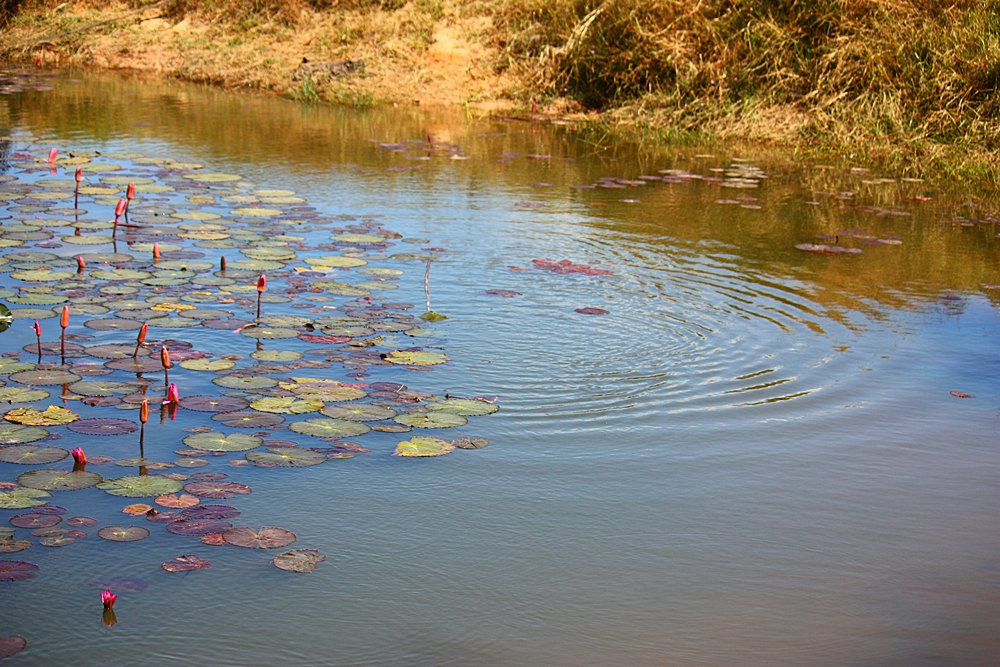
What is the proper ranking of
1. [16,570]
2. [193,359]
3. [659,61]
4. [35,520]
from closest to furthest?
[16,570]
[35,520]
[193,359]
[659,61]

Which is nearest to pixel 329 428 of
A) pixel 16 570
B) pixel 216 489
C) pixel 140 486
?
pixel 216 489

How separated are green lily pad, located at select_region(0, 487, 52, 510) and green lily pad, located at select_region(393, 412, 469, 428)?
3.82ft

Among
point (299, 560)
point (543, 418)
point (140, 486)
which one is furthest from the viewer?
point (543, 418)

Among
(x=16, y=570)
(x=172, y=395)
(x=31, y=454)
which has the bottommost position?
(x=16, y=570)

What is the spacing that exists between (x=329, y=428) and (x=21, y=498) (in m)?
0.98

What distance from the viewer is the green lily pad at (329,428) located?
3.94 meters

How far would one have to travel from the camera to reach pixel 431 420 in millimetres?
4117

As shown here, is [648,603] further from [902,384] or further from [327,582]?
[902,384]

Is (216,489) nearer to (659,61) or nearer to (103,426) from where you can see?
(103,426)

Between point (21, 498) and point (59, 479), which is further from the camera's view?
point (59, 479)

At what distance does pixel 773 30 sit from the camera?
11078 mm

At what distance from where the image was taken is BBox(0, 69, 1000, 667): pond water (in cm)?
296

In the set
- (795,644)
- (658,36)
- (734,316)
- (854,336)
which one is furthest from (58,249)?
(658,36)

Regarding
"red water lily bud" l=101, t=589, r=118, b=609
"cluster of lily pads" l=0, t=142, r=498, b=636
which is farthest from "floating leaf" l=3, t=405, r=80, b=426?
"red water lily bud" l=101, t=589, r=118, b=609
